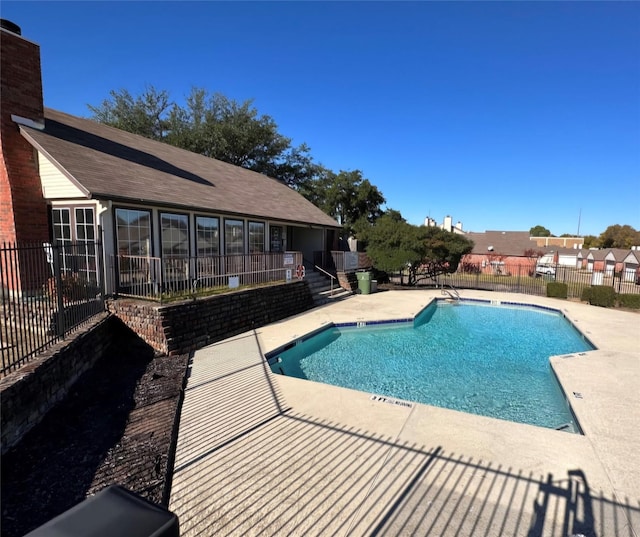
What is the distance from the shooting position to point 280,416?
5512 mm

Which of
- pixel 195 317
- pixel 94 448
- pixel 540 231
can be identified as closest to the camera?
pixel 94 448

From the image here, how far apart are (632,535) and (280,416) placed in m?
4.28

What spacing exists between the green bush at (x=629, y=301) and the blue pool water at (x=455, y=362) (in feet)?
13.8

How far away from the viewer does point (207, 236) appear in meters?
12.9

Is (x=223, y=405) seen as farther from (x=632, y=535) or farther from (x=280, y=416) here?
(x=632, y=535)

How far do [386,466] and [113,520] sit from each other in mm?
3739

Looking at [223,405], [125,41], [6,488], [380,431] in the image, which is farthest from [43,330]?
[125,41]

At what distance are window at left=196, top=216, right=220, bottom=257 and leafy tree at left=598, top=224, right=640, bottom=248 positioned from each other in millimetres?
99260

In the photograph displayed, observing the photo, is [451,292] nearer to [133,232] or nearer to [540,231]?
[133,232]

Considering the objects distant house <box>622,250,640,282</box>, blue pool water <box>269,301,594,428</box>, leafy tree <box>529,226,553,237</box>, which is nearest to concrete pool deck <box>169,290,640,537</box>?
A: blue pool water <box>269,301,594,428</box>

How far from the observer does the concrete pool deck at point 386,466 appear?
343cm

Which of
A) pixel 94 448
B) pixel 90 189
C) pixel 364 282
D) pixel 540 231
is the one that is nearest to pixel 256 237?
pixel 364 282

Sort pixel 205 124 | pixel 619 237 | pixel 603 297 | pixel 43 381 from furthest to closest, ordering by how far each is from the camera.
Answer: pixel 619 237 < pixel 205 124 < pixel 603 297 < pixel 43 381

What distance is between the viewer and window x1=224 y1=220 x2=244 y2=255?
13.8 metres
